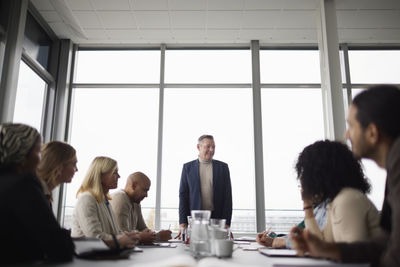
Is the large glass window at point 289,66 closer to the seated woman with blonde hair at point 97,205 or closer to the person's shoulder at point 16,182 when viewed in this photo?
the seated woman with blonde hair at point 97,205

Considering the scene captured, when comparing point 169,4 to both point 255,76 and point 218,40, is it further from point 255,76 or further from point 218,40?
point 255,76

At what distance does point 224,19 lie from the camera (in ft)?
14.0

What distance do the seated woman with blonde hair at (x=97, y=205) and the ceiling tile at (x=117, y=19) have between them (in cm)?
251

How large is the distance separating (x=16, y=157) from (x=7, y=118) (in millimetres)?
2562

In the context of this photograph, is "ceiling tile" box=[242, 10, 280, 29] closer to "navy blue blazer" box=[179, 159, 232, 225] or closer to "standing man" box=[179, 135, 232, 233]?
"standing man" box=[179, 135, 232, 233]

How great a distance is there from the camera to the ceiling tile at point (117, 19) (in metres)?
4.14

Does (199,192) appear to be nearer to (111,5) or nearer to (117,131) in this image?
(117,131)

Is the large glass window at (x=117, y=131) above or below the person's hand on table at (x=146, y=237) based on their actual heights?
above

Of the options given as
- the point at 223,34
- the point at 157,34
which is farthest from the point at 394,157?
the point at 157,34

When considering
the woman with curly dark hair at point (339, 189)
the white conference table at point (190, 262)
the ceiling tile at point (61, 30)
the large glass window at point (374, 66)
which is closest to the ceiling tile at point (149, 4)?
the ceiling tile at point (61, 30)

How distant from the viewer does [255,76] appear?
4777 millimetres

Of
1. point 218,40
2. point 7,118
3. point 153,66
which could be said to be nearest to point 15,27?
point 7,118

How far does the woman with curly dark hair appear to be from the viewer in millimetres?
1258

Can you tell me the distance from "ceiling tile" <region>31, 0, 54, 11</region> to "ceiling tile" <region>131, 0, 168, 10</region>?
3.29ft
